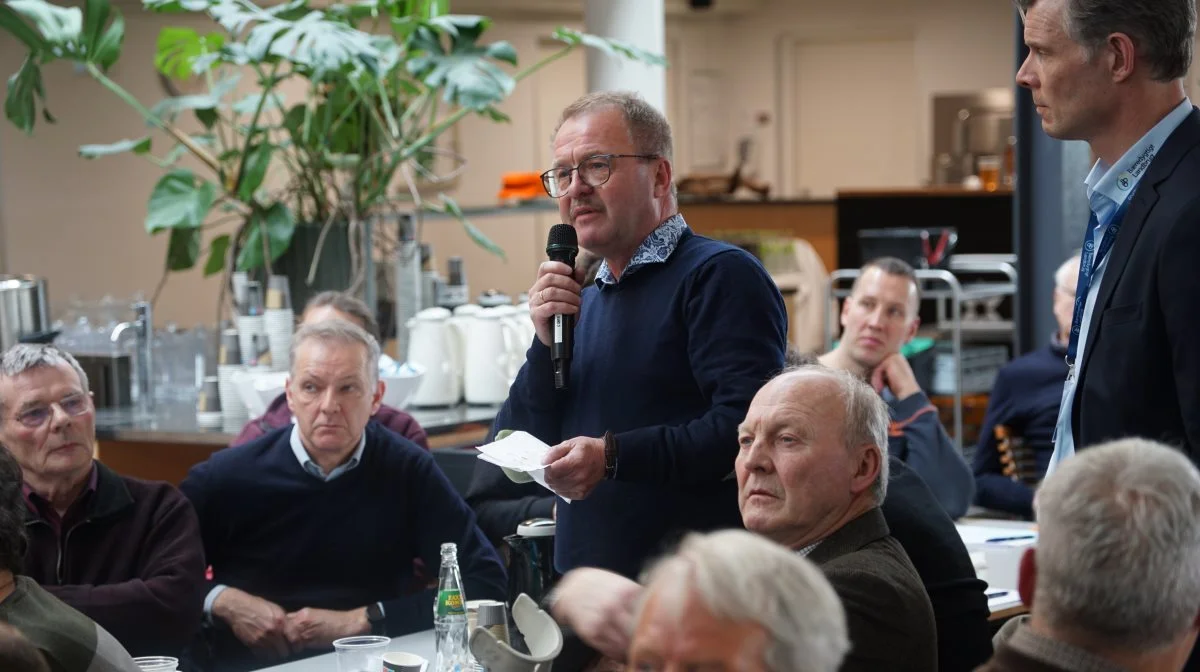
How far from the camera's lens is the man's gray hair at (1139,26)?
2.04 meters

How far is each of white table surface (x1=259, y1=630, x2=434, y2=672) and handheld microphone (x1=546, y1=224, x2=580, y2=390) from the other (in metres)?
0.58

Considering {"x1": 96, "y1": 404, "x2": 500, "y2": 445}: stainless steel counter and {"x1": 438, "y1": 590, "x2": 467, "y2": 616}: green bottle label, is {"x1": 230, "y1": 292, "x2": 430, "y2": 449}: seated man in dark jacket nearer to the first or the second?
{"x1": 96, "y1": 404, "x2": 500, "y2": 445}: stainless steel counter

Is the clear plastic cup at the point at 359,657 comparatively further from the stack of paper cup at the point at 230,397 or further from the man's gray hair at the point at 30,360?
the stack of paper cup at the point at 230,397

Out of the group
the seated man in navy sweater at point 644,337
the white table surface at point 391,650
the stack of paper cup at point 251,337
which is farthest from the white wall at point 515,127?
the seated man in navy sweater at point 644,337

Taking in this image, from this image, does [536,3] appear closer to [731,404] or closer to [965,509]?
[965,509]

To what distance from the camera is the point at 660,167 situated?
96.5 inches

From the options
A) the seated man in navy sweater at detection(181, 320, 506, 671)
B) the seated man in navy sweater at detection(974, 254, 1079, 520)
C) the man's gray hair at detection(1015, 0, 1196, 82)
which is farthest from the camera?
the seated man in navy sweater at detection(974, 254, 1079, 520)

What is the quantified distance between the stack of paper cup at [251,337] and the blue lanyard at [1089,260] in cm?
321

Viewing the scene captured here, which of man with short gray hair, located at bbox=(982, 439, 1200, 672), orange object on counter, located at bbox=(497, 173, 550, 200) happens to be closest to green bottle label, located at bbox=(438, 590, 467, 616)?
man with short gray hair, located at bbox=(982, 439, 1200, 672)

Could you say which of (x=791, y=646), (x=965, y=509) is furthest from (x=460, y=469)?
(x=791, y=646)

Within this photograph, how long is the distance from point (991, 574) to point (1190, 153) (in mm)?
1608

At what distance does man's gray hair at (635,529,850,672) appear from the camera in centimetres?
138

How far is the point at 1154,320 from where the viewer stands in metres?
1.96

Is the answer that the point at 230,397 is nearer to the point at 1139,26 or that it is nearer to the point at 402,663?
the point at 402,663
